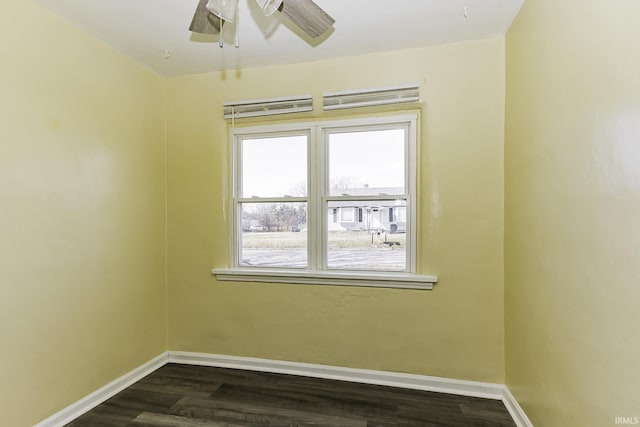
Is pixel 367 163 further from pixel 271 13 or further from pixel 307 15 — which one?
pixel 271 13

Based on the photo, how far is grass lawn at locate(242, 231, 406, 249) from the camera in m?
2.65

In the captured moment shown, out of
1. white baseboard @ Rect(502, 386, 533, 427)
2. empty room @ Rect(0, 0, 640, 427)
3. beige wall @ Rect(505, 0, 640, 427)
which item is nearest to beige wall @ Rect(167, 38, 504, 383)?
empty room @ Rect(0, 0, 640, 427)

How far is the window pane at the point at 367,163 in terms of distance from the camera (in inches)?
102

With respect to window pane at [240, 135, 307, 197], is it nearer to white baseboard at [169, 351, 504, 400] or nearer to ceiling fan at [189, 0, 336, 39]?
ceiling fan at [189, 0, 336, 39]

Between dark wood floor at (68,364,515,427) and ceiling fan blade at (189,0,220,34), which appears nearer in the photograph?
ceiling fan blade at (189,0,220,34)

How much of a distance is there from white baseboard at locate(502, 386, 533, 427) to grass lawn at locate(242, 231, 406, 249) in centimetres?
125

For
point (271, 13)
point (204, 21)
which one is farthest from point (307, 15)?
point (204, 21)

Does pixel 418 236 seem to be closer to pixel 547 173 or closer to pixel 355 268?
pixel 355 268

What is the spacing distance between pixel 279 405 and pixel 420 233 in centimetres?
162

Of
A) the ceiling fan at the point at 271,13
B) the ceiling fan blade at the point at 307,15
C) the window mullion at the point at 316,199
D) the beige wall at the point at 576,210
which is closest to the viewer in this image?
the beige wall at the point at 576,210

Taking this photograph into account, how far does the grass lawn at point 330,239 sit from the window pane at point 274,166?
1.19ft

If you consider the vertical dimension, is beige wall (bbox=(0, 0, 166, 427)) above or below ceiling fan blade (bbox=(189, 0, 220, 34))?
below

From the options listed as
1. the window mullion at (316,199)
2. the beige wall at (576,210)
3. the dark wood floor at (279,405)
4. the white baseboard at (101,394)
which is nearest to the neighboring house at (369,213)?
the window mullion at (316,199)

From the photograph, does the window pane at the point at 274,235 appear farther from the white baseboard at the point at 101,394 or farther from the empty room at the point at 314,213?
the white baseboard at the point at 101,394
